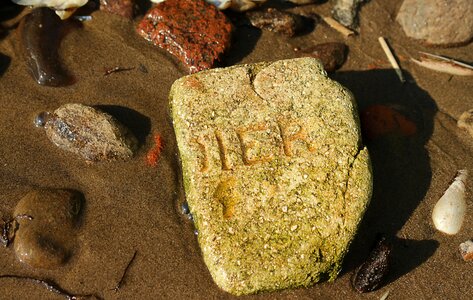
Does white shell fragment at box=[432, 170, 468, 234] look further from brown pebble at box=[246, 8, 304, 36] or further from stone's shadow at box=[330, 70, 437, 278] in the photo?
brown pebble at box=[246, 8, 304, 36]

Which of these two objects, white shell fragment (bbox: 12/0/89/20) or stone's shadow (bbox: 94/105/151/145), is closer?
stone's shadow (bbox: 94/105/151/145)

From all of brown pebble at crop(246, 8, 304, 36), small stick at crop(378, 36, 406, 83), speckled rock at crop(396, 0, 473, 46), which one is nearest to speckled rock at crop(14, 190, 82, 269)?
brown pebble at crop(246, 8, 304, 36)

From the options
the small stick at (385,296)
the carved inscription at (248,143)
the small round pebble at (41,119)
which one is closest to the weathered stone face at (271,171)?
the carved inscription at (248,143)

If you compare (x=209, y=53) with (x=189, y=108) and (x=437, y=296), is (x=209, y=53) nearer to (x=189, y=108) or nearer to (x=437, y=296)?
(x=189, y=108)

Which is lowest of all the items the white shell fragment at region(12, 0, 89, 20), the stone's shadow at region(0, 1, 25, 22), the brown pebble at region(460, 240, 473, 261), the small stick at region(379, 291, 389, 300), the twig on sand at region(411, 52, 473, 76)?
the small stick at region(379, 291, 389, 300)

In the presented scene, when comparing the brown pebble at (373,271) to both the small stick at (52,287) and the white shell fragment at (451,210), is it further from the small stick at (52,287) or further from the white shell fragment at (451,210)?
the small stick at (52,287)

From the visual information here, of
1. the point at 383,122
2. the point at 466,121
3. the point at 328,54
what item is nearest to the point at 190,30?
the point at 328,54

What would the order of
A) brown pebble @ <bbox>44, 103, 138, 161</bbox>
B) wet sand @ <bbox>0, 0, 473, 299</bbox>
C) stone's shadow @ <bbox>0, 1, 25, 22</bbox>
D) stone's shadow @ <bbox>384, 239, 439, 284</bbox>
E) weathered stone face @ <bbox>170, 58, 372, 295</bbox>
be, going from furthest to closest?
stone's shadow @ <bbox>0, 1, 25, 22</bbox> → brown pebble @ <bbox>44, 103, 138, 161</bbox> → stone's shadow @ <bbox>384, 239, 439, 284</bbox> → wet sand @ <bbox>0, 0, 473, 299</bbox> → weathered stone face @ <bbox>170, 58, 372, 295</bbox>
